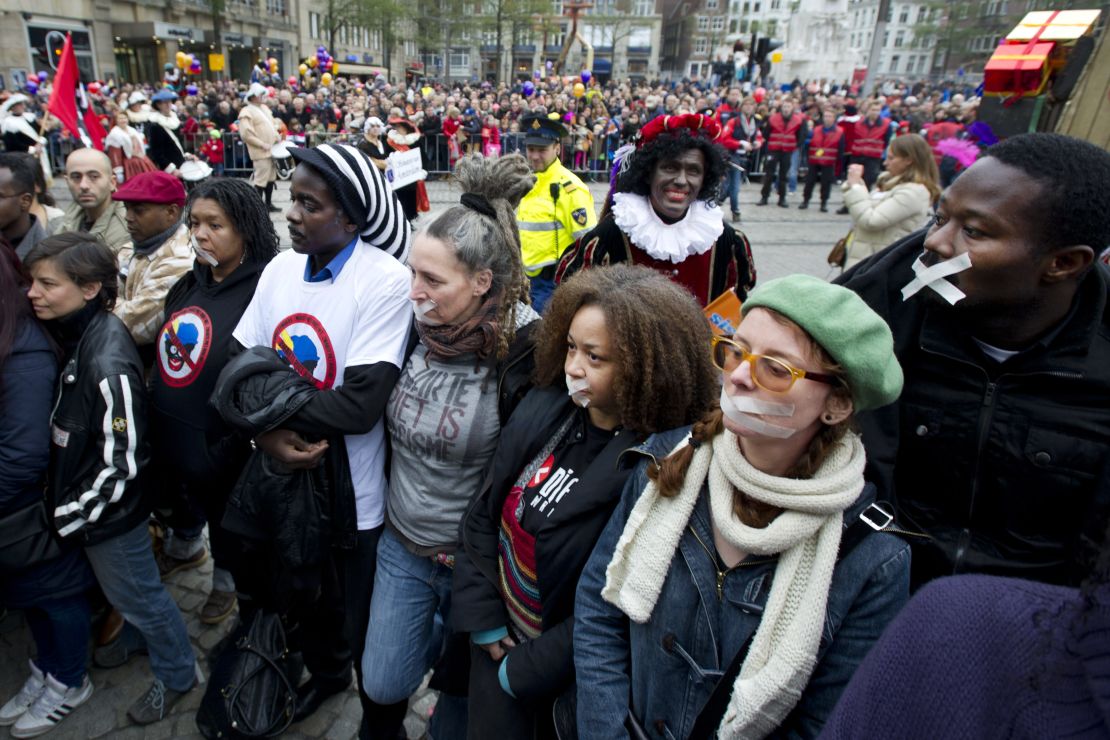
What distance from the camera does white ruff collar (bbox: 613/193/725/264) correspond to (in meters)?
3.22

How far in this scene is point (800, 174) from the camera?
17.5 metres

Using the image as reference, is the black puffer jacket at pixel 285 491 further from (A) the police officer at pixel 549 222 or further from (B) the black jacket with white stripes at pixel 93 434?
(A) the police officer at pixel 549 222

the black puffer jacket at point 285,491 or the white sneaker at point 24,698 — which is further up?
the black puffer jacket at point 285,491

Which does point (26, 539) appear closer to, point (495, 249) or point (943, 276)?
point (495, 249)

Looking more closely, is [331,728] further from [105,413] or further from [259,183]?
[259,183]

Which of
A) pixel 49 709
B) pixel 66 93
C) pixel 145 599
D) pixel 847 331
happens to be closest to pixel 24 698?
pixel 49 709

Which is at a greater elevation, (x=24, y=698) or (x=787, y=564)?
(x=787, y=564)

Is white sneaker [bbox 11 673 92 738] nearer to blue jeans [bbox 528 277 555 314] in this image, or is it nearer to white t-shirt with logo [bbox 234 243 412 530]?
white t-shirt with logo [bbox 234 243 412 530]

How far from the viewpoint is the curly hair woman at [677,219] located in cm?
325

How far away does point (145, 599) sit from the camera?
2.68 metres

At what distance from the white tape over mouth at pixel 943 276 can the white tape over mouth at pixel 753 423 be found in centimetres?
60

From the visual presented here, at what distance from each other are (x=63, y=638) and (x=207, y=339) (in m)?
1.36

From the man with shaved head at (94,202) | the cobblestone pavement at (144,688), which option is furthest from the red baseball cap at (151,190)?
the cobblestone pavement at (144,688)

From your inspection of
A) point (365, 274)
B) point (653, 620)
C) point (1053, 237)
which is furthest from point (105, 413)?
point (1053, 237)
